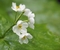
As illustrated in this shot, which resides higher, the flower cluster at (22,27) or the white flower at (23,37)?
the flower cluster at (22,27)

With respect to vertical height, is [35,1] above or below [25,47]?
above

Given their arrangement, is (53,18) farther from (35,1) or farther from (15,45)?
(15,45)

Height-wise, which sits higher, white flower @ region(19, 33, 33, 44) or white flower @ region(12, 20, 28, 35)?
white flower @ region(12, 20, 28, 35)

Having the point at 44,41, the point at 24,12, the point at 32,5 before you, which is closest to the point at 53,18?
the point at 32,5

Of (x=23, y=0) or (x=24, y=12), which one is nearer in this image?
(x=24, y=12)

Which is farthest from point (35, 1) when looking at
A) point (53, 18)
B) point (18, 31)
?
point (18, 31)

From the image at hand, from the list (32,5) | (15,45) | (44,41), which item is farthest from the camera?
(32,5)

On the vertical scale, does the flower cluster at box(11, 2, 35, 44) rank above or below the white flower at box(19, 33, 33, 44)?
above

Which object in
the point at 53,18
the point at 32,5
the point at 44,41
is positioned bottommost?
the point at 44,41

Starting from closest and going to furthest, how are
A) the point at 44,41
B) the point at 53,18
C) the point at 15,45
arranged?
the point at 15,45 < the point at 44,41 < the point at 53,18

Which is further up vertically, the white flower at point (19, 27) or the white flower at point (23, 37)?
the white flower at point (19, 27)
